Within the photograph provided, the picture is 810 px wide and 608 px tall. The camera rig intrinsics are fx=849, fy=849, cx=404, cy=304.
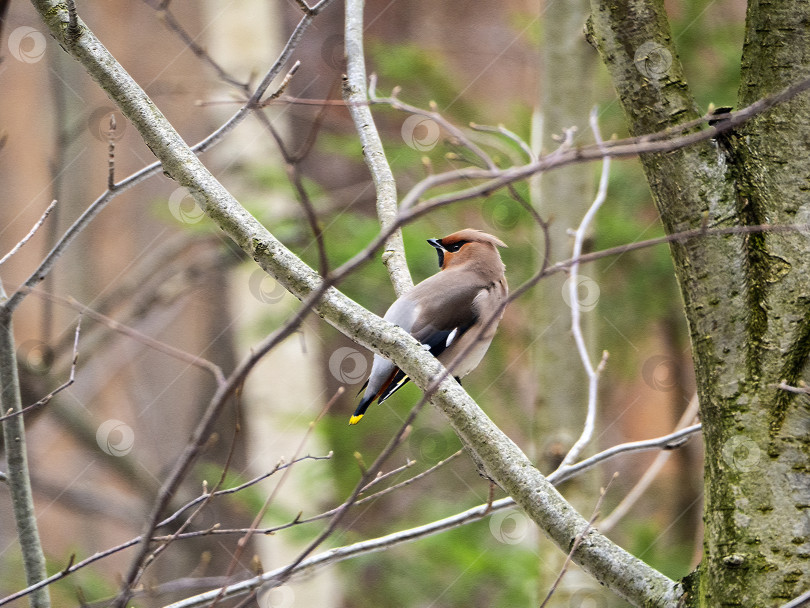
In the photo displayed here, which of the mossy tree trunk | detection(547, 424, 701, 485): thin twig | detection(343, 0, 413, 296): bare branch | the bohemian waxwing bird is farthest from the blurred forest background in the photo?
detection(547, 424, 701, 485): thin twig

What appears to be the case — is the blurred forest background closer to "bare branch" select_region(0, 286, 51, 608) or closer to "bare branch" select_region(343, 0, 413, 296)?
"bare branch" select_region(343, 0, 413, 296)

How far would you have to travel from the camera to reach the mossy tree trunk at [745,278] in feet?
4.79

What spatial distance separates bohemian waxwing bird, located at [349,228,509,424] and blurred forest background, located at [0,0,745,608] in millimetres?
305

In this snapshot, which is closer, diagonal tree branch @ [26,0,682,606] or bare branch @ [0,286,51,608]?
diagonal tree branch @ [26,0,682,606]

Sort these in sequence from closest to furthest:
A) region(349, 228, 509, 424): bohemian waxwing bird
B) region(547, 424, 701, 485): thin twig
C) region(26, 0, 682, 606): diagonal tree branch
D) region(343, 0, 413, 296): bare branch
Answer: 1. region(26, 0, 682, 606): diagonal tree branch
2. region(547, 424, 701, 485): thin twig
3. region(343, 0, 413, 296): bare branch
4. region(349, 228, 509, 424): bohemian waxwing bird

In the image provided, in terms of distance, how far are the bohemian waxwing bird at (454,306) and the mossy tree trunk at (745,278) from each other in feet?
3.67

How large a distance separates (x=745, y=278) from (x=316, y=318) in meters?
4.89

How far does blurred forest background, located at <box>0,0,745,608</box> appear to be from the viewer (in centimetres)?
433

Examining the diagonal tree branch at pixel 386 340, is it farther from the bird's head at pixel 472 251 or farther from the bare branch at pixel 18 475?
the bird's head at pixel 472 251

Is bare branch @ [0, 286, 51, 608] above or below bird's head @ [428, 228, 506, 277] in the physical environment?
below

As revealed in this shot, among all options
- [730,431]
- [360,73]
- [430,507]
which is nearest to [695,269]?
[730,431]

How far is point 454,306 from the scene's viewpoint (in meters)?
2.92

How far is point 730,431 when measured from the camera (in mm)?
1524

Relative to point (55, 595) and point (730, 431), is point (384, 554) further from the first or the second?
point (730, 431)
